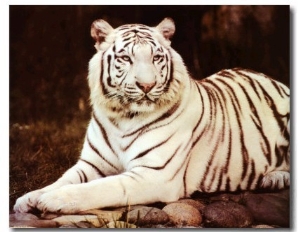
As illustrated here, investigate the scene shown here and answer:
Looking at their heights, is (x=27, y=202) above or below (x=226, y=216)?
above

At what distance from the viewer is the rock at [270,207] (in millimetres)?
3430

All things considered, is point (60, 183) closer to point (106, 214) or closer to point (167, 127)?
point (106, 214)

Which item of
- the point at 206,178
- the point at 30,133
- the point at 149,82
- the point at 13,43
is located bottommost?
the point at 206,178

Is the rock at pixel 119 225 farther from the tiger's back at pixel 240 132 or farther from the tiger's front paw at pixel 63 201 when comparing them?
the tiger's back at pixel 240 132

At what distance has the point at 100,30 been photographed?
3.53 metres

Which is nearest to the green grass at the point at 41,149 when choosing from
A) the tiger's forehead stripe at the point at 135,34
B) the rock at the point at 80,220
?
the rock at the point at 80,220

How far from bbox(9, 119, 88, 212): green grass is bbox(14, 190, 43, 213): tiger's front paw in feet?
0.32

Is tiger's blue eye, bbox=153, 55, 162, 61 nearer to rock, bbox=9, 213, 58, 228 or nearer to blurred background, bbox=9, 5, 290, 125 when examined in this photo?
blurred background, bbox=9, 5, 290, 125

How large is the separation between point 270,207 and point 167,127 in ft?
2.24

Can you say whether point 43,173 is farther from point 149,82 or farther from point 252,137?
point 252,137

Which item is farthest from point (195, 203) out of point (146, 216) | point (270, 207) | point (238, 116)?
point (238, 116)
